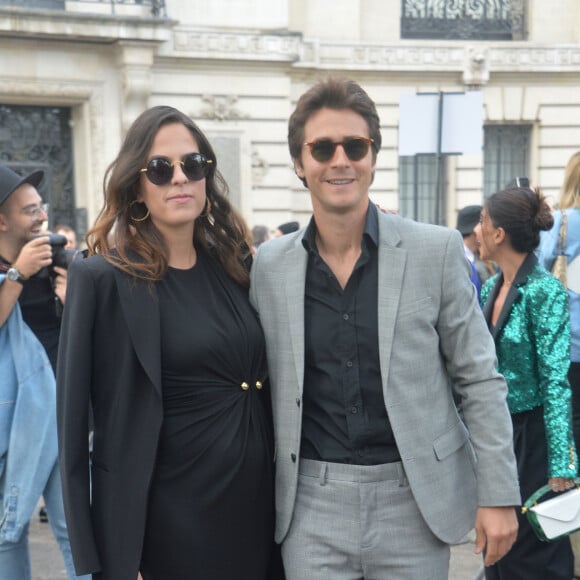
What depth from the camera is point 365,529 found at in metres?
2.63

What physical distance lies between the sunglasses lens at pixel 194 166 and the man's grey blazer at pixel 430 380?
1.55 feet

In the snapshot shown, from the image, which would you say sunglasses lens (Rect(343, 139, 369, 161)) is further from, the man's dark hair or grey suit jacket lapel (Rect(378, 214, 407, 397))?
grey suit jacket lapel (Rect(378, 214, 407, 397))

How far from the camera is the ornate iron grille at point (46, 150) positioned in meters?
16.4

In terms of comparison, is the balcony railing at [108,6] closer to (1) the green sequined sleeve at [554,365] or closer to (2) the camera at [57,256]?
(2) the camera at [57,256]

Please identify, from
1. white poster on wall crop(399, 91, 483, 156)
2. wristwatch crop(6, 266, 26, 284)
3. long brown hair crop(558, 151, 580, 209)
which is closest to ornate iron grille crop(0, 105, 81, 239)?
white poster on wall crop(399, 91, 483, 156)

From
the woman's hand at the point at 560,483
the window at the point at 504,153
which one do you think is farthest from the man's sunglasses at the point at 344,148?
the window at the point at 504,153

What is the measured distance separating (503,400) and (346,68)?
54.7ft

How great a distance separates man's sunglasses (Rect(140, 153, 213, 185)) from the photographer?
1.46m

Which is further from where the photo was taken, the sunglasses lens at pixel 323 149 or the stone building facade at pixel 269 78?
the stone building facade at pixel 269 78

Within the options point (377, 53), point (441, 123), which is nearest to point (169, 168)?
point (441, 123)

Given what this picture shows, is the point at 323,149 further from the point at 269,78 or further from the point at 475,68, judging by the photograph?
the point at 475,68

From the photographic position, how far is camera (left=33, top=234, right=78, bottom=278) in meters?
4.23

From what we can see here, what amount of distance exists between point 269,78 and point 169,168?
15311 mm

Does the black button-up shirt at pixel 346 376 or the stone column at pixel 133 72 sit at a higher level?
the stone column at pixel 133 72
